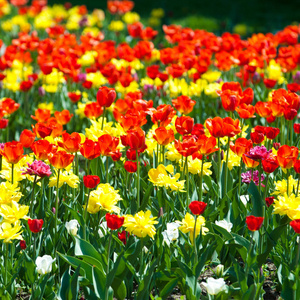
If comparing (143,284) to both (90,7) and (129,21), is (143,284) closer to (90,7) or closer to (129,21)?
(129,21)

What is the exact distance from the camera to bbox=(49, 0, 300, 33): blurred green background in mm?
11336

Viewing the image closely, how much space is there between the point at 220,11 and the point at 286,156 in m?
11.2

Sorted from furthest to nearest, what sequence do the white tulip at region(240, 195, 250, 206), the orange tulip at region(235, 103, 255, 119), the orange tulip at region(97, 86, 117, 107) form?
the orange tulip at region(97, 86, 117, 107), the orange tulip at region(235, 103, 255, 119), the white tulip at region(240, 195, 250, 206)

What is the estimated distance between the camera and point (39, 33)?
29.4 ft

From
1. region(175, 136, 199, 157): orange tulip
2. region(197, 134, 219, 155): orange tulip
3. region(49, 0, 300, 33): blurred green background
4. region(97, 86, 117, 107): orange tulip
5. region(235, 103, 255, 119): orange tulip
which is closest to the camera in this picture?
region(175, 136, 199, 157): orange tulip

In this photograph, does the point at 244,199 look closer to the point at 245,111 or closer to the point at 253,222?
the point at 245,111

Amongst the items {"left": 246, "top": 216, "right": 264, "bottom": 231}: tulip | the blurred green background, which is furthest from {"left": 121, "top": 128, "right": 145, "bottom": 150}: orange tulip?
the blurred green background

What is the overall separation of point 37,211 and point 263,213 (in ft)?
3.96

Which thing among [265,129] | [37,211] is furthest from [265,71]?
[37,211]

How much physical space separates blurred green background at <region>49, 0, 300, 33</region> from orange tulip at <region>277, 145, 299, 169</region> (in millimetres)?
8416

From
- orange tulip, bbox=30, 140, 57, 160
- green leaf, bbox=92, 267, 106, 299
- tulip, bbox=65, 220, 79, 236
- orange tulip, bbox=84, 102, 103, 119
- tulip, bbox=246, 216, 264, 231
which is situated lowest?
green leaf, bbox=92, 267, 106, 299

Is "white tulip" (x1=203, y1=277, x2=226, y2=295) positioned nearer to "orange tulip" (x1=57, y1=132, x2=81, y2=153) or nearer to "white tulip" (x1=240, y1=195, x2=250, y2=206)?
"white tulip" (x1=240, y1=195, x2=250, y2=206)

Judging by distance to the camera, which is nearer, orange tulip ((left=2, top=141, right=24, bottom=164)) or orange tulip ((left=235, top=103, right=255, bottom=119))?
orange tulip ((left=2, top=141, right=24, bottom=164))

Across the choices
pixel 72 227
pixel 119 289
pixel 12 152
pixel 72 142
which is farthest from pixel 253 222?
pixel 12 152
